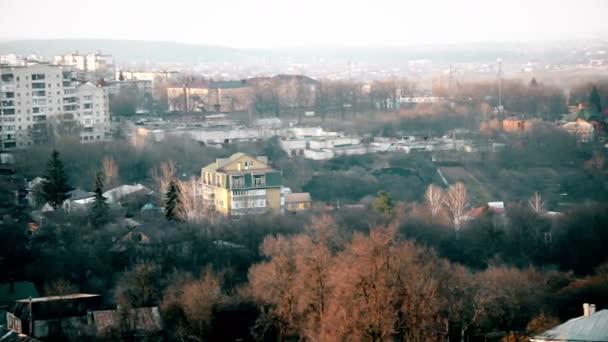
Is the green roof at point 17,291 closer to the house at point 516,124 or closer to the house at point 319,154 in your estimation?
the house at point 319,154

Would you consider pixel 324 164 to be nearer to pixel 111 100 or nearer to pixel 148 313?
pixel 111 100

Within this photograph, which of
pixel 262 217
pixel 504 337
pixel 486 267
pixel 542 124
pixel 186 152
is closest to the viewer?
pixel 504 337

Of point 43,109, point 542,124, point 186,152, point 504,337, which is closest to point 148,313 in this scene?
point 504,337

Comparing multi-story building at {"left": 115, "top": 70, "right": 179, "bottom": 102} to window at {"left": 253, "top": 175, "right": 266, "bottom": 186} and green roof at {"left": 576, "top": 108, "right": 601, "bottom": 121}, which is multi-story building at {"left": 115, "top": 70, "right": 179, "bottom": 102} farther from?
window at {"left": 253, "top": 175, "right": 266, "bottom": 186}

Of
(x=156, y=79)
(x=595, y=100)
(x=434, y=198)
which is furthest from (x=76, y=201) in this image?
(x=156, y=79)

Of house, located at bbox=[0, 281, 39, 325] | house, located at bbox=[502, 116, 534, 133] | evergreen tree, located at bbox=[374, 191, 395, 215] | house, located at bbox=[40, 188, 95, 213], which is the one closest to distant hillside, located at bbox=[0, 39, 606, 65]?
house, located at bbox=[502, 116, 534, 133]
